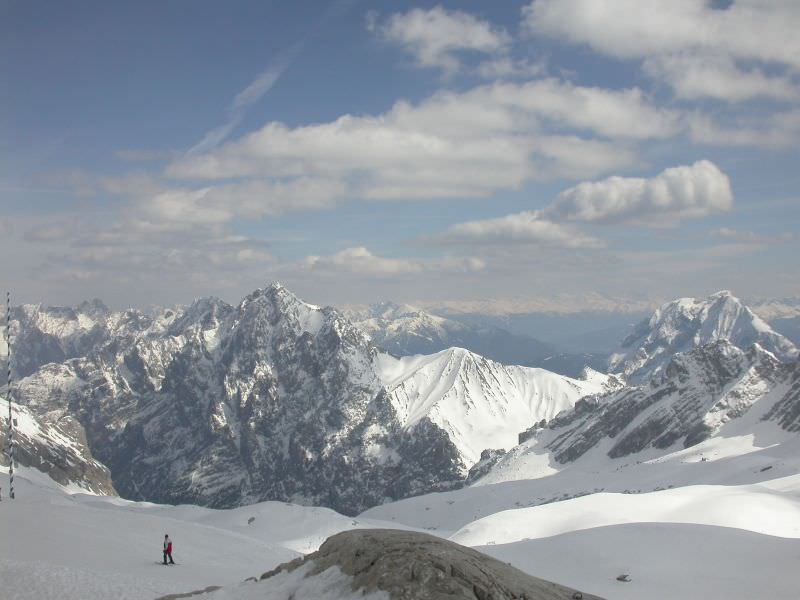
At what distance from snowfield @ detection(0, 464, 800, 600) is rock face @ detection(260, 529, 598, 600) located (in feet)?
2.38

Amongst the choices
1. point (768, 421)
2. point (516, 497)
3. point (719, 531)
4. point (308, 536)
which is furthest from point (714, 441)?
point (719, 531)

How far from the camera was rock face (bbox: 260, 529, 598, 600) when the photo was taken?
20781 millimetres

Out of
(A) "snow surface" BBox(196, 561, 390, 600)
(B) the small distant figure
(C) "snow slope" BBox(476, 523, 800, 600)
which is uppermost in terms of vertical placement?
(A) "snow surface" BBox(196, 561, 390, 600)

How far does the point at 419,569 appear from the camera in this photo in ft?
69.8

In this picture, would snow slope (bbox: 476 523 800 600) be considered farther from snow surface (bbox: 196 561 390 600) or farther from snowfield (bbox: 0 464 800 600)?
snow surface (bbox: 196 561 390 600)

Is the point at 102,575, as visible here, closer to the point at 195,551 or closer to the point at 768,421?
the point at 195,551

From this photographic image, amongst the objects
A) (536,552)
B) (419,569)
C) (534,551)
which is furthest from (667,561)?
(419,569)

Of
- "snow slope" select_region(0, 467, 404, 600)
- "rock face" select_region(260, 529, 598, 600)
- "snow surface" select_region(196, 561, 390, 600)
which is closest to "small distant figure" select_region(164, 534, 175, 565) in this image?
"snow slope" select_region(0, 467, 404, 600)

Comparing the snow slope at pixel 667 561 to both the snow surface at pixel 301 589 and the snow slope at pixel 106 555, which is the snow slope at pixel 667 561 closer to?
the snow slope at pixel 106 555

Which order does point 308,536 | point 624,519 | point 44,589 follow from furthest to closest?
1. point 308,536
2. point 624,519
3. point 44,589

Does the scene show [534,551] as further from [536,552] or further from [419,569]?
[419,569]

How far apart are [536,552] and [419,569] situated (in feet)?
132

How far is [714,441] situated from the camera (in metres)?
192

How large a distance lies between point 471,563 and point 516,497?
591 ft
